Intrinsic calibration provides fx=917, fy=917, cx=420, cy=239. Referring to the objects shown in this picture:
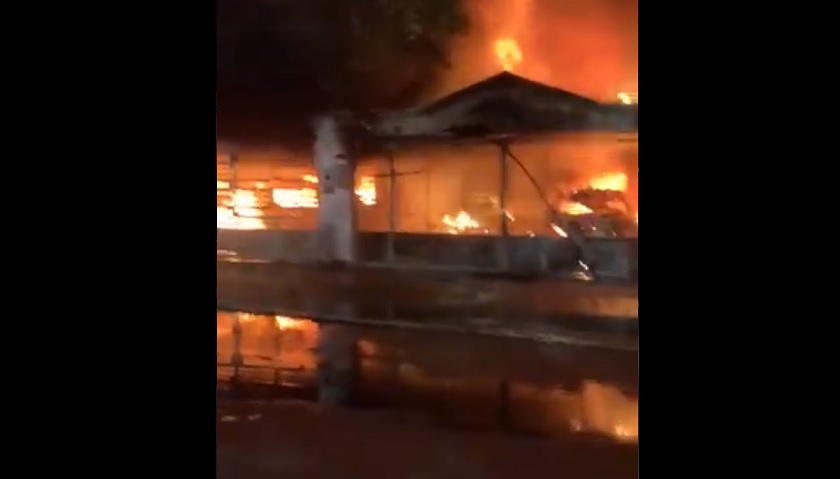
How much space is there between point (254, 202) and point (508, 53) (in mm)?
407

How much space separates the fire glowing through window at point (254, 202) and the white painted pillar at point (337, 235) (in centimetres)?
A: 2

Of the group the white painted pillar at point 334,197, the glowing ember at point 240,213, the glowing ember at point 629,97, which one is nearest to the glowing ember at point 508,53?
the glowing ember at point 629,97

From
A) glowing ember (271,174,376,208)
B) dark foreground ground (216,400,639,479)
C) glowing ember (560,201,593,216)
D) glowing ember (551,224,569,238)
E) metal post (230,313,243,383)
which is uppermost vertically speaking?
glowing ember (271,174,376,208)

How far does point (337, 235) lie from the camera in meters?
1.27

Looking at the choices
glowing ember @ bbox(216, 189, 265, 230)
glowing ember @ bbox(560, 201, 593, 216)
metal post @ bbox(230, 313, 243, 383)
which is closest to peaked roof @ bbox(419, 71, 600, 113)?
glowing ember @ bbox(560, 201, 593, 216)

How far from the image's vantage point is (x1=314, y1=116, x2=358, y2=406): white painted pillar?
1.26 meters

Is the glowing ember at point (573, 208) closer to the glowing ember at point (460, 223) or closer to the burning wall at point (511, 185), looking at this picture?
the burning wall at point (511, 185)

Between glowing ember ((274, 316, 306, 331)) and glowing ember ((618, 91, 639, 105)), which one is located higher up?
glowing ember ((618, 91, 639, 105))

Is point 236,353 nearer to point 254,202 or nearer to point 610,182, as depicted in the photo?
point 254,202

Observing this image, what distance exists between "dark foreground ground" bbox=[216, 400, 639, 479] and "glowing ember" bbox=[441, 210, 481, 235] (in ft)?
0.85

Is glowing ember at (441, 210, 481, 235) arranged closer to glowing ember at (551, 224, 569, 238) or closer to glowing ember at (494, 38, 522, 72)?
glowing ember at (551, 224, 569, 238)

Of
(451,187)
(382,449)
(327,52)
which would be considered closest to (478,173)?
(451,187)

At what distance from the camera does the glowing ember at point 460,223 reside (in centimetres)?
121
